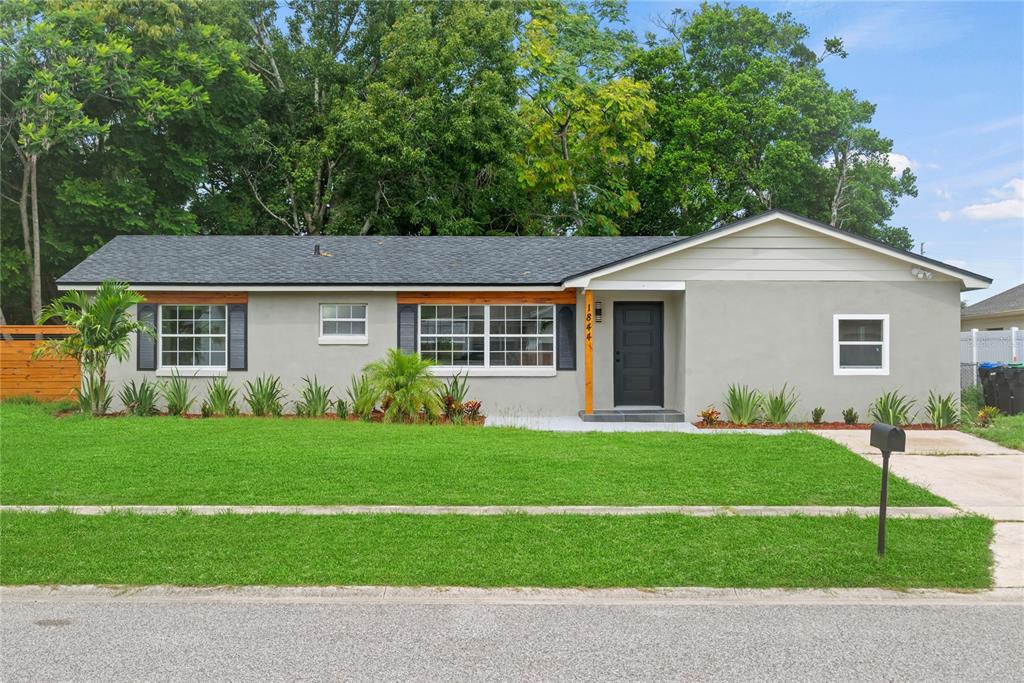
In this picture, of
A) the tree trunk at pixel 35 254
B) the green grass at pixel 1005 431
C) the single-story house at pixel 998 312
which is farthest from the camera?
the single-story house at pixel 998 312

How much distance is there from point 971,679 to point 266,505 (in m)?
6.00

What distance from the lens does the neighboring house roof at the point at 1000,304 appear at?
26.8m

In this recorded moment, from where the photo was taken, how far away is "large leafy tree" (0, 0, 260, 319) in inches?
969

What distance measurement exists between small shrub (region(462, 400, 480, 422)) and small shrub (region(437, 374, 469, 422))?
0.09 metres

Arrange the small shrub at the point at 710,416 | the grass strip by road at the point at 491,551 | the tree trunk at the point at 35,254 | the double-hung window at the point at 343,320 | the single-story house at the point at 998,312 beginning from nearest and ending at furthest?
the grass strip by road at the point at 491,551
the small shrub at the point at 710,416
the double-hung window at the point at 343,320
the tree trunk at the point at 35,254
the single-story house at the point at 998,312

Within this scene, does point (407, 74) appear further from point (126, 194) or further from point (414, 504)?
point (414, 504)

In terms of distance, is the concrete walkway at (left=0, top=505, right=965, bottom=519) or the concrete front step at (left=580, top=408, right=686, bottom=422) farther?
the concrete front step at (left=580, top=408, right=686, bottom=422)

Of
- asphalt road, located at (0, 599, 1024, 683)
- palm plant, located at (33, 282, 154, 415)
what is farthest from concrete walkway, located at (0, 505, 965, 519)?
palm plant, located at (33, 282, 154, 415)

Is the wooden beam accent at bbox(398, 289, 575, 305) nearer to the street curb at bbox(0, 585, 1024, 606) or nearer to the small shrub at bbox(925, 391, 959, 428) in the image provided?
the small shrub at bbox(925, 391, 959, 428)

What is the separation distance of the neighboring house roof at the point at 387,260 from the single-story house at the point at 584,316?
6 centimetres

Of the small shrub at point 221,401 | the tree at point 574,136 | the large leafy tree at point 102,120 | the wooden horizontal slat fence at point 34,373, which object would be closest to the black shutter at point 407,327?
the small shrub at point 221,401

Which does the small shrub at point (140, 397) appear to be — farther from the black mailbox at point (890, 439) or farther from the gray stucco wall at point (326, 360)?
the black mailbox at point (890, 439)

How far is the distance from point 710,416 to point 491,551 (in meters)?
8.95

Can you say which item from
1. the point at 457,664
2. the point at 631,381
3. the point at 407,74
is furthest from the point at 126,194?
the point at 457,664
